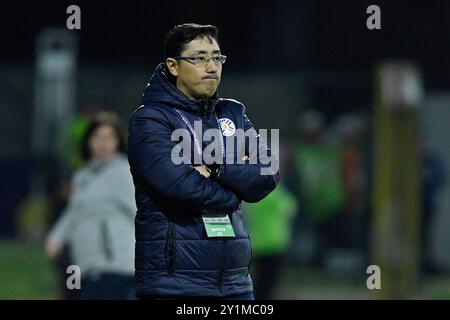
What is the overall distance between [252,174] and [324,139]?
438 inches

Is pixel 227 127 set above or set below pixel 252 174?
above

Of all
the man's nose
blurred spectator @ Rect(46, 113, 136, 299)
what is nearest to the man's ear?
the man's nose

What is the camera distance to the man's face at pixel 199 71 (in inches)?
277

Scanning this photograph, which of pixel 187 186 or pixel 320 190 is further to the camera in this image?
pixel 320 190

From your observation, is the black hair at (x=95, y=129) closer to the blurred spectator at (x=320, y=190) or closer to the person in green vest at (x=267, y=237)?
the person in green vest at (x=267, y=237)

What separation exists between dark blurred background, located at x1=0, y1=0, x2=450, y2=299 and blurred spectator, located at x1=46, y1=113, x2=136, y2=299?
13.8ft

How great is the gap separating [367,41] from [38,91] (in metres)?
6.04

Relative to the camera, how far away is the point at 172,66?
281 inches

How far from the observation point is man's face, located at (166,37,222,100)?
23.1 ft

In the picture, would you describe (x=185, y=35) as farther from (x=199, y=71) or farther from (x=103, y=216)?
(x=103, y=216)

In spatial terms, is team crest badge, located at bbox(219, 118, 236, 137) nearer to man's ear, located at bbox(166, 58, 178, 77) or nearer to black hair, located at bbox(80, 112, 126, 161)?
man's ear, located at bbox(166, 58, 178, 77)

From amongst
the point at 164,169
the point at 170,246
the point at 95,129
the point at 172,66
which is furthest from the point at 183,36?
the point at 95,129
